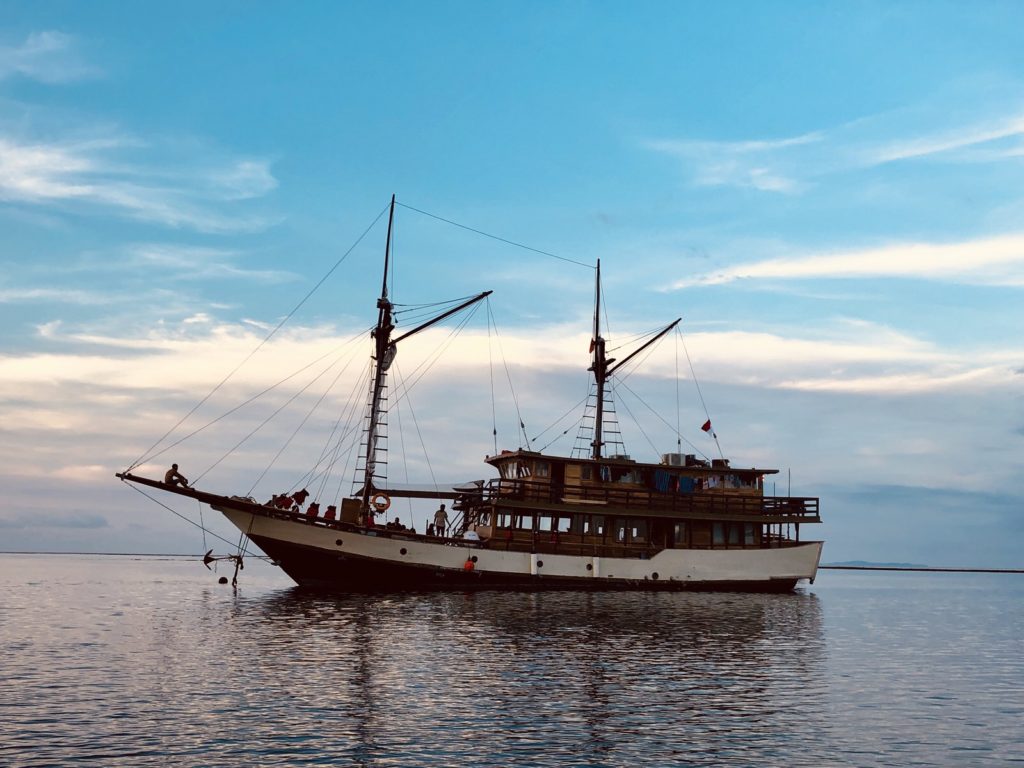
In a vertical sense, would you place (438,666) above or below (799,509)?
below

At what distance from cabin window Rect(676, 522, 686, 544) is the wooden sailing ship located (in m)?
0.05

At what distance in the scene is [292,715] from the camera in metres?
16.0

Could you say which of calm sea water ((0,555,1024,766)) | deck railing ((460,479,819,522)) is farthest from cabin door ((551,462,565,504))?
calm sea water ((0,555,1024,766))

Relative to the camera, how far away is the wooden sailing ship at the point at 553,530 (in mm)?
41750

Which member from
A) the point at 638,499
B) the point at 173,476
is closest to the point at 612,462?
the point at 638,499

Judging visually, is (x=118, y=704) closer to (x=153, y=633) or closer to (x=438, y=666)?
(x=438, y=666)

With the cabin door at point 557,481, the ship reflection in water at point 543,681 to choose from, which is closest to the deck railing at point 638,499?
the cabin door at point 557,481

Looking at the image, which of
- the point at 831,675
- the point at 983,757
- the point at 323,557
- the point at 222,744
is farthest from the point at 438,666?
the point at 323,557

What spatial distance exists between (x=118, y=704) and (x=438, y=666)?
7415 millimetres

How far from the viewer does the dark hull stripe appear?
1644 inches

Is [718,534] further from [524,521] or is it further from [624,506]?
[524,521]

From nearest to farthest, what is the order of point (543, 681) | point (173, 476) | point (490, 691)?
point (490, 691) → point (543, 681) → point (173, 476)

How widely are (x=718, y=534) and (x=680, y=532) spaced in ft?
7.65

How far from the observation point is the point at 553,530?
4612 cm
